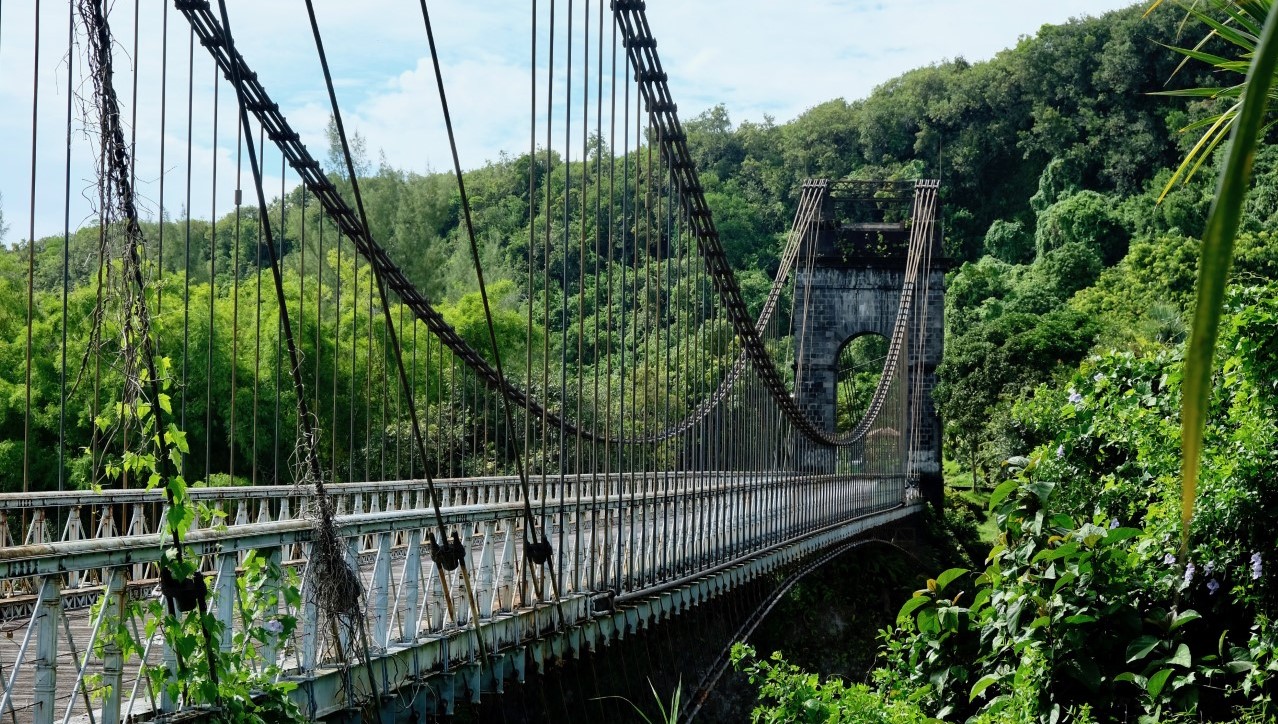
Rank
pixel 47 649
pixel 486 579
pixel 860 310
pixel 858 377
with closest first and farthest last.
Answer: pixel 47 649 → pixel 486 579 → pixel 860 310 → pixel 858 377

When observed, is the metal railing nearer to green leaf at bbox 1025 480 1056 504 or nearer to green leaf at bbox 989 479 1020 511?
green leaf at bbox 989 479 1020 511

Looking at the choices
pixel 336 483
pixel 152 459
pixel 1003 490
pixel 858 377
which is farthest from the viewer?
pixel 858 377

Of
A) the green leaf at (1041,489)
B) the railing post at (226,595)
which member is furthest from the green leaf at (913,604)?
the railing post at (226,595)

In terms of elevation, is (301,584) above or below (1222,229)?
below

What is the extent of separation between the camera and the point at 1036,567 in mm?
4848

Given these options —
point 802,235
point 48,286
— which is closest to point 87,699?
point 48,286

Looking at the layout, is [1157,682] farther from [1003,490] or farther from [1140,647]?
[1003,490]

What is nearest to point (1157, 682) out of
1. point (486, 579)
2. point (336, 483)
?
point (486, 579)

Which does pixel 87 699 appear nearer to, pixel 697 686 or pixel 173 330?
pixel 697 686

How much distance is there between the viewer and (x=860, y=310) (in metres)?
30.7

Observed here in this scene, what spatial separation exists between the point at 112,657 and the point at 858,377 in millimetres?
40465

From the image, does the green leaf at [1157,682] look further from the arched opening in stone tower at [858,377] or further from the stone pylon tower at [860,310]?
the arched opening in stone tower at [858,377]

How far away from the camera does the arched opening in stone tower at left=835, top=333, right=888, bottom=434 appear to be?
3950 centimetres

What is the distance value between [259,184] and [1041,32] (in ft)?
193
